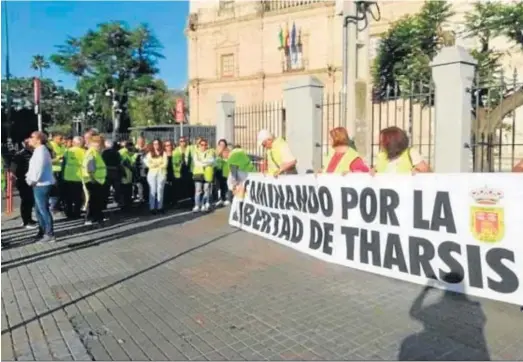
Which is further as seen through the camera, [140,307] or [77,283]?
[77,283]

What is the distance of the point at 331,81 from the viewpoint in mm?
36406

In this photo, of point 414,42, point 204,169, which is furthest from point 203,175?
point 414,42

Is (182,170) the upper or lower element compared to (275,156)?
lower

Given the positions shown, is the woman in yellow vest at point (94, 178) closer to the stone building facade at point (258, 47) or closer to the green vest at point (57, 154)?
the green vest at point (57, 154)

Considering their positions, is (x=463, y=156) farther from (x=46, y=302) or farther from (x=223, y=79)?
(x=223, y=79)

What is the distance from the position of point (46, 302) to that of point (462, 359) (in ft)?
13.5

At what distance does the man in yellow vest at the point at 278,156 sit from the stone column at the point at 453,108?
2.39m

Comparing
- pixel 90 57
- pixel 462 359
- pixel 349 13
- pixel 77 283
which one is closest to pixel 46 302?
pixel 77 283

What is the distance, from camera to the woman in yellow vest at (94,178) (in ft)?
32.6

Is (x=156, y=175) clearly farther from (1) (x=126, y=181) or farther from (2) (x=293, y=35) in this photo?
(2) (x=293, y=35)

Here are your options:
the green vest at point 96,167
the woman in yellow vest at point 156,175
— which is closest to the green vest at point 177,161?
the woman in yellow vest at point 156,175

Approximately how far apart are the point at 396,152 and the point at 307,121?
204 inches

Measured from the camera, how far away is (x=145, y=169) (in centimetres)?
1328

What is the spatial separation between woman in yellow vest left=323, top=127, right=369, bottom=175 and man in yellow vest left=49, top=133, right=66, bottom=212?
631cm
